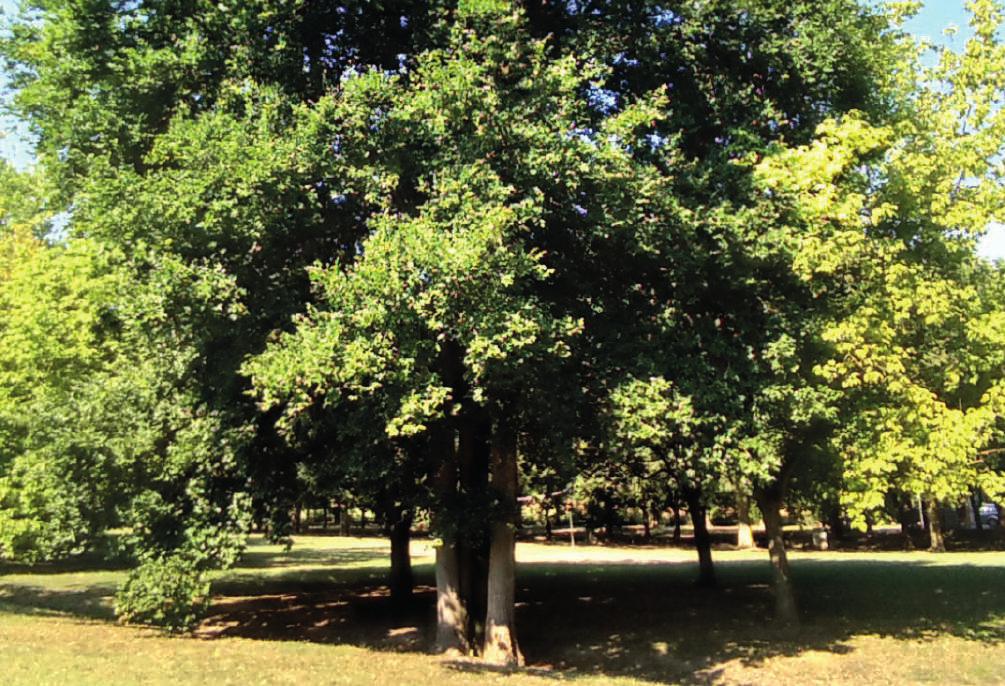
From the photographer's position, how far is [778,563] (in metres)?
17.3

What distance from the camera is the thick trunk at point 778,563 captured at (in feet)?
56.6

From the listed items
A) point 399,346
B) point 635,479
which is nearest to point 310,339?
point 399,346

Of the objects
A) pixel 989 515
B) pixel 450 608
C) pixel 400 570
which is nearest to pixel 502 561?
pixel 450 608

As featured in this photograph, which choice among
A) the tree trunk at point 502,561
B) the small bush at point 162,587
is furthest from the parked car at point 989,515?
the small bush at point 162,587

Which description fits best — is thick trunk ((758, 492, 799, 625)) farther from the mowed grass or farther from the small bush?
the small bush

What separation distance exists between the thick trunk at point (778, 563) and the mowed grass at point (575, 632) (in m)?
0.48

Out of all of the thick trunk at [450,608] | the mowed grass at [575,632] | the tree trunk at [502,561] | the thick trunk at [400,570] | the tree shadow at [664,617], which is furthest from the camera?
the thick trunk at [400,570]

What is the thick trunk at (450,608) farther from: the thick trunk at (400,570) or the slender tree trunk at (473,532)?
the thick trunk at (400,570)

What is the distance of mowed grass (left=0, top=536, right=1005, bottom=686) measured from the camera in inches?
422

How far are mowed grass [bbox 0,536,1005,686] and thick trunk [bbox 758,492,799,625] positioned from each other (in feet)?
1.59

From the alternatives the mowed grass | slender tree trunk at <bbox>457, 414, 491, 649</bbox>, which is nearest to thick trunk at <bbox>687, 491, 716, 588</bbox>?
the mowed grass

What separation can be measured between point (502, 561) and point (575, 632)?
175 inches

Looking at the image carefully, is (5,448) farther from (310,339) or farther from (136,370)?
(310,339)

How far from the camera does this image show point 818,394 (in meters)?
13.1
